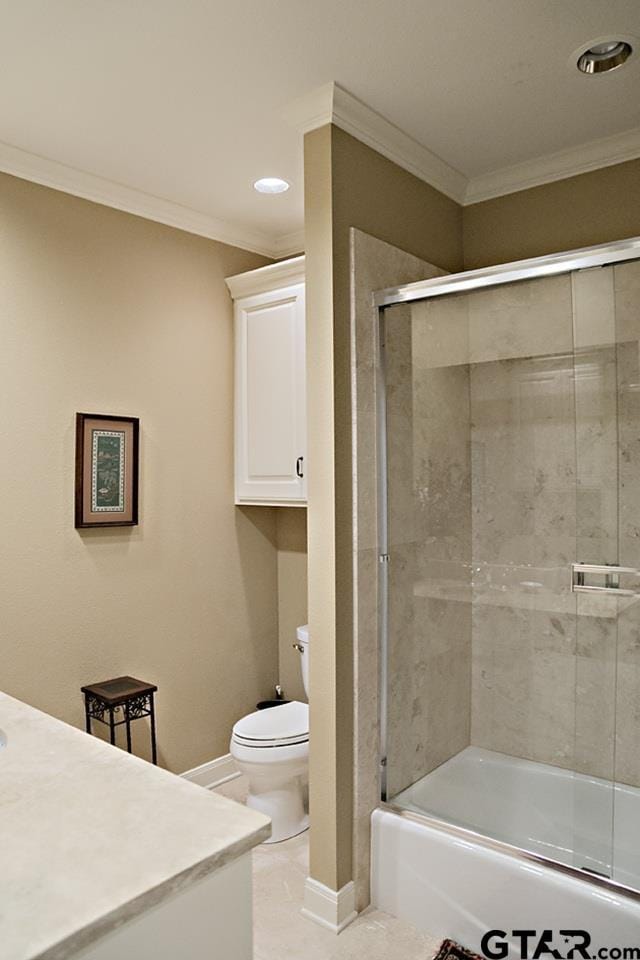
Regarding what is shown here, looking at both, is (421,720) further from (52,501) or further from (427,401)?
(52,501)

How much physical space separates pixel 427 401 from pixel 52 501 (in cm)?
151

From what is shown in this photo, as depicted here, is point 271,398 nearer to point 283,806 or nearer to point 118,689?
point 118,689

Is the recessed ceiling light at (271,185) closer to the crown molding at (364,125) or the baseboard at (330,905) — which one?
the crown molding at (364,125)

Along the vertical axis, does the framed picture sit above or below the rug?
above

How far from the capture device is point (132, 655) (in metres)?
3.10

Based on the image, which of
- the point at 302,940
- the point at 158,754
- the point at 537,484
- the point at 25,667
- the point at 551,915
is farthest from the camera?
the point at 158,754

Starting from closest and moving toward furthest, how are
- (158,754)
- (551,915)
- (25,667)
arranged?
(551,915)
(25,667)
(158,754)

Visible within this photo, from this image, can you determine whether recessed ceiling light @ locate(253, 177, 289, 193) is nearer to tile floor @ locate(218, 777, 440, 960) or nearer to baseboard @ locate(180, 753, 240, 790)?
baseboard @ locate(180, 753, 240, 790)

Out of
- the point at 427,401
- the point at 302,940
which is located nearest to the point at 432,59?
the point at 427,401

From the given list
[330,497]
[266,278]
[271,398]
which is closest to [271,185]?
[266,278]

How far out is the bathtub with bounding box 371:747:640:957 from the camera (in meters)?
2.05

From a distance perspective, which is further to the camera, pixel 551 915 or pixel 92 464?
pixel 92 464

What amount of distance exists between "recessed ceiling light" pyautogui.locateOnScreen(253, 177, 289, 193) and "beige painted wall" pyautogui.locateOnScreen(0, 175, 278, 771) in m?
0.48

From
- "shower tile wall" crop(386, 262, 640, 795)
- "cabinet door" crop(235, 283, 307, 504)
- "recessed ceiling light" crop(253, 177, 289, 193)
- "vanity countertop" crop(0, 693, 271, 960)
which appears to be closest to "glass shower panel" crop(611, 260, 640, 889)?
"shower tile wall" crop(386, 262, 640, 795)
